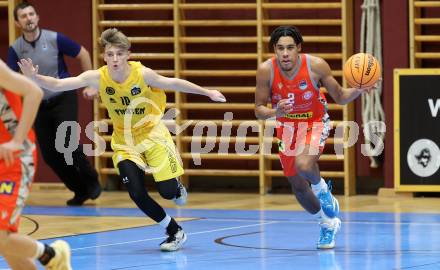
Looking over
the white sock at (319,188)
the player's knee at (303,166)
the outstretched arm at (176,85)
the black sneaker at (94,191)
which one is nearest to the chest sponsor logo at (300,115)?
the player's knee at (303,166)

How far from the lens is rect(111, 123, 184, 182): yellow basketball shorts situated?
27.5ft

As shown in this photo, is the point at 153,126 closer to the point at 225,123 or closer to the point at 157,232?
the point at 157,232

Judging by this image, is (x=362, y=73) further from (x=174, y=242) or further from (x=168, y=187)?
(x=174, y=242)

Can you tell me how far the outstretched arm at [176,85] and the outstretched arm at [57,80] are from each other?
41 cm

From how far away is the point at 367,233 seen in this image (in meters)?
9.12

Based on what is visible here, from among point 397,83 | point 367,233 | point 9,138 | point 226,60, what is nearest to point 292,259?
point 367,233

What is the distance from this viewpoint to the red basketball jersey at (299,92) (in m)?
8.41

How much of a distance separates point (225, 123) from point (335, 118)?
135 cm

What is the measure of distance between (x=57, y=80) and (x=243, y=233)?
2324 mm

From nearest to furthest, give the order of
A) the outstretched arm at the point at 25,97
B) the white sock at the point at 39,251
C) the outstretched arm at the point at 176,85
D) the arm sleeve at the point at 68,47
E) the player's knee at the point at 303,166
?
the outstretched arm at the point at 25,97
the white sock at the point at 39,251
the outstretched arm at the point at 176,85
the player's knee at the point at 303,166
the arm sleeve at the point at 68,47

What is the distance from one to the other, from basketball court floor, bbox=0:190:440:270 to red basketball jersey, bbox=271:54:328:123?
103 centimetres

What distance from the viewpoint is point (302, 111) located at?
27.6 ft

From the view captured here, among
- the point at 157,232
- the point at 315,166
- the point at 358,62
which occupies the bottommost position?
the point at 157,232

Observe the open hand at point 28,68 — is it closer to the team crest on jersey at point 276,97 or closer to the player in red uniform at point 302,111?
the player in red uniform at point 302,111
